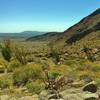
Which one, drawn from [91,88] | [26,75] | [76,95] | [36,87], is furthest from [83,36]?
[76,95]

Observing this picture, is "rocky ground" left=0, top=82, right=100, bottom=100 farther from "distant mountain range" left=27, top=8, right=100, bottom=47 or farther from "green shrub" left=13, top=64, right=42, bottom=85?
"distant mountain range" left=27, top=8, right=100, bottom=47

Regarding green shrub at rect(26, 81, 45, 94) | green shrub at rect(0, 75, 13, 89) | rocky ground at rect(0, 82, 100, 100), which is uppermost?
rocky ground at rect(0, 82, 100, 100)

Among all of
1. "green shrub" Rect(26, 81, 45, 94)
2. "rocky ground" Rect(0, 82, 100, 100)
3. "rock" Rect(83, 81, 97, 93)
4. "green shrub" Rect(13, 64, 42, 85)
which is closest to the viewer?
"rocky ground" Rect(0, 82, 100, 100)

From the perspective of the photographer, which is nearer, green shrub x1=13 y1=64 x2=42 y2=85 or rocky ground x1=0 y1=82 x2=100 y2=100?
rocky ground x1=0 y1=82 x2=100 y2=100

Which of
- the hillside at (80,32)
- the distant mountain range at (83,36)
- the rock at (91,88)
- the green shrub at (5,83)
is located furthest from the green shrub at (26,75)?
the hillside at (80,32)

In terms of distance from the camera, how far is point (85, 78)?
13.2 m

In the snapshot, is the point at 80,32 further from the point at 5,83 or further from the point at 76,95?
the point at 76,95

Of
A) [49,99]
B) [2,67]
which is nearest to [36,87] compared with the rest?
[49,99]

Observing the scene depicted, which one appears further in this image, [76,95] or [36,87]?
[36,87]

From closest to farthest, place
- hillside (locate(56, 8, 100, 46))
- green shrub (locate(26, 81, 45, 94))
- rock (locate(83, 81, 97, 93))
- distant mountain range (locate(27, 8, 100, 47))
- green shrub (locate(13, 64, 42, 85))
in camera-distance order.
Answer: rock (locate(83, 81, 97, 93))
green shrub (locate(26, 81, 45, 94))
green shrub (locate(13, 64, 42, 85))
distant mountain range (locate(27, 8, 100, 47))
hillside (locate(56, 8, 100, 46))

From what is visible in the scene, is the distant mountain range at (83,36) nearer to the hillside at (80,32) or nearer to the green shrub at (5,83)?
the hillside at (80,32)

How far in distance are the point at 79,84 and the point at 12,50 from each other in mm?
18391

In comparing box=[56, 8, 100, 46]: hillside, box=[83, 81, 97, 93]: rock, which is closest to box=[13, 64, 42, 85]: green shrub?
box=[83, 81, 97, 93]: rock

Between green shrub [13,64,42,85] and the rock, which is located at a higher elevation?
the rock
